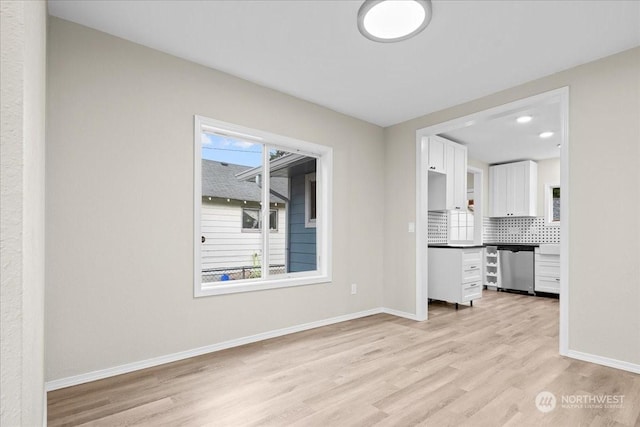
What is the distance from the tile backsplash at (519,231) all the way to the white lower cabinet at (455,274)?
2.30 meters

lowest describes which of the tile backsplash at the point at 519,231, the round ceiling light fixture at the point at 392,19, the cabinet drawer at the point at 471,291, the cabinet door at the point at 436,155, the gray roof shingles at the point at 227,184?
the cabinet drawer at the point at 471,291

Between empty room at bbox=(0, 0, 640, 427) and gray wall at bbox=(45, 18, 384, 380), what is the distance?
0.05 ft

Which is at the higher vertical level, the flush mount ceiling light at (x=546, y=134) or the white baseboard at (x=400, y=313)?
the flush mount ceiling light at (x=546, y=134)

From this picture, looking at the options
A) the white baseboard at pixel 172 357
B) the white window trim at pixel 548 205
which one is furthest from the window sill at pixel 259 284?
the white window trim at pixel 548 205

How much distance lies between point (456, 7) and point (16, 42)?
2431mm

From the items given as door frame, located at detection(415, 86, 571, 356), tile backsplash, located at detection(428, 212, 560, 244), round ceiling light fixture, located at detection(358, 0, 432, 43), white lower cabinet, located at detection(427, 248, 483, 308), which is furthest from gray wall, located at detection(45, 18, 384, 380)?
tile backsplash, located at detection(428, 212, 560, 244)

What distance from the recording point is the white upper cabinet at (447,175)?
4889 millimetres

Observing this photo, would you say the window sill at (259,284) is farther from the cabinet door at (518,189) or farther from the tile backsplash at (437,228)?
the cabinet door at (518,189)

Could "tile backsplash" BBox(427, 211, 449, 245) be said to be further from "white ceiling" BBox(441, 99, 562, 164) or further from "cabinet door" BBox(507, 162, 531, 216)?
"cabinet door" BBox(507, 162, 531, 216)

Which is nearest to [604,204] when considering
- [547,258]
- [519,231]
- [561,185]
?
[561,185]

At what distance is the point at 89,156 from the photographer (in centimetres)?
246

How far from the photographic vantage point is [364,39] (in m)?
2.62

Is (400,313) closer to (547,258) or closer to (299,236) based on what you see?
(299,236)

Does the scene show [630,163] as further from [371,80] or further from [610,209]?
[371,80]
